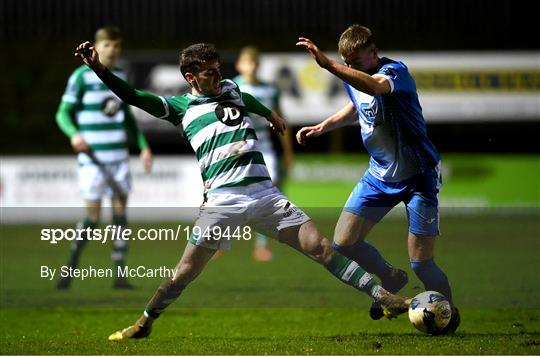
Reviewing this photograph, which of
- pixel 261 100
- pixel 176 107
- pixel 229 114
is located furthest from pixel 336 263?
pixel 261 100

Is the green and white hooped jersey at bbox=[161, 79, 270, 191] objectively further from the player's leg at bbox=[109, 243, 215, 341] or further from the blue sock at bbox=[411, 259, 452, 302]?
the blue sock at bbox=[411, 259, 452, 302]

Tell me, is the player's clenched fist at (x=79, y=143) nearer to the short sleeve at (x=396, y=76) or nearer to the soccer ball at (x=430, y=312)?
the short sleeve at (x=396, y=76)

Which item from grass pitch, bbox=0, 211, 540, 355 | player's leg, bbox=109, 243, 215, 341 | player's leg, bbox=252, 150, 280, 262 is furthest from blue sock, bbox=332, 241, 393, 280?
player's leg, bbox=252, 150, 280, 262

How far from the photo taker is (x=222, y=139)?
666 centimetres

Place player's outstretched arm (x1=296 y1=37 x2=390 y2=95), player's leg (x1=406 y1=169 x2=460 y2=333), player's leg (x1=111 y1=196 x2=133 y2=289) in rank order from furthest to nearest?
player's leg (x1=111 y1=196 x2=133 y2=289) → player's leg (x1=406 y1=169 x2=460 y2=333) → player's outstretched arm (x1=296 y1=37 x2=390 y2=95)

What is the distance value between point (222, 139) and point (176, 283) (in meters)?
0.87

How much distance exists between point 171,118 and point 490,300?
118 inches

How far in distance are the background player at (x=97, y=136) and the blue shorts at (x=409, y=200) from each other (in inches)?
120

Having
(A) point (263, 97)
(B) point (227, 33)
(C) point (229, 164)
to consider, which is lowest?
(B) point (227, 33)

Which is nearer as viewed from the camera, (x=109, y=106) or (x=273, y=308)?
(x=273, y=308)

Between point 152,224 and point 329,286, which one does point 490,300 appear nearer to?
point 329,286

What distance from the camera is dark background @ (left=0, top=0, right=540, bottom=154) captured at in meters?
17.6

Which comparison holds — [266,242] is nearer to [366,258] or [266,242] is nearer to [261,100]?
[261,100]

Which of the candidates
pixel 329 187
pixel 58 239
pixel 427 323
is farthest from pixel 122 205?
pixel 329 187
